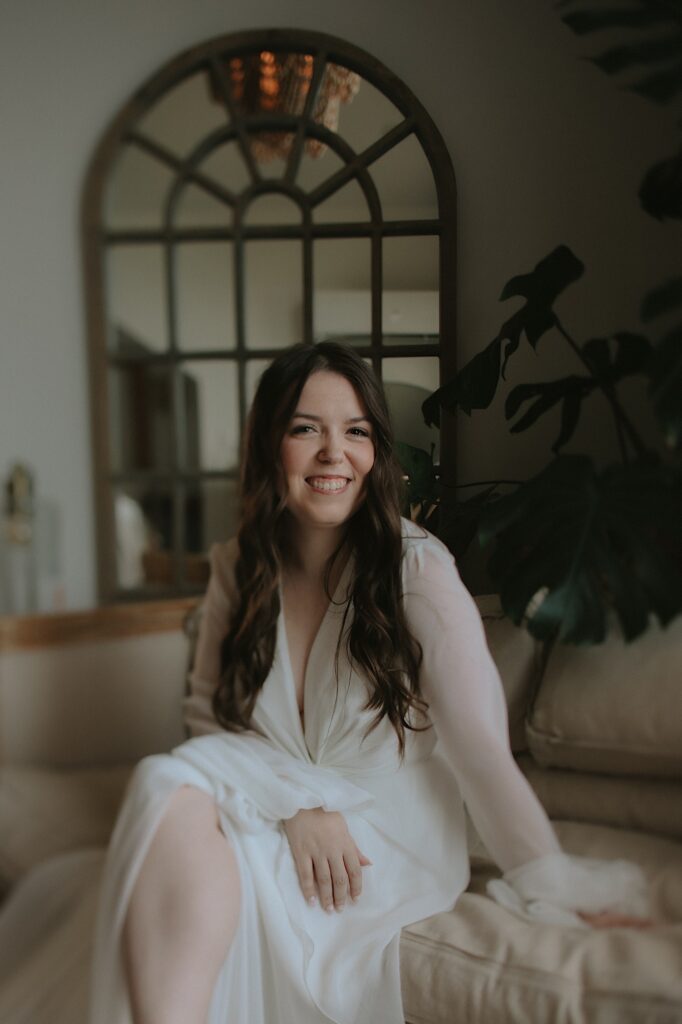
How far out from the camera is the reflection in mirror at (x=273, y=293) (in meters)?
0.74

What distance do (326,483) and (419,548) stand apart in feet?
0.34

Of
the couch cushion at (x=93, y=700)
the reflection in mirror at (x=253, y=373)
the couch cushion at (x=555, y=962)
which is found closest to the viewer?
the couch cushion at (x=555, y=962)

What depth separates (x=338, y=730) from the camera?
735 millimetres

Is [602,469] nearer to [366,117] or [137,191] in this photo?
[366,117]

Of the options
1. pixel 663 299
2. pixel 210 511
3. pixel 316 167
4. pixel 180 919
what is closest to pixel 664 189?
pixel 663 299

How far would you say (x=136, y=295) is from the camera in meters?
0.75

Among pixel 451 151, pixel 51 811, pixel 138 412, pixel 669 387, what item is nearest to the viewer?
pixel 669 387

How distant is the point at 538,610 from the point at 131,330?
47cm

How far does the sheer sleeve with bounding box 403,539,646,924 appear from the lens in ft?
2.15

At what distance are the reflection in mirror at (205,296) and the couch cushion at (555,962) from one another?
576mm

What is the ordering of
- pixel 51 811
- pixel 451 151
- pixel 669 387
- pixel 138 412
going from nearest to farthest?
pixel 669 387 → pixel 451 151 → pixel 138 412 → pixel 51 811

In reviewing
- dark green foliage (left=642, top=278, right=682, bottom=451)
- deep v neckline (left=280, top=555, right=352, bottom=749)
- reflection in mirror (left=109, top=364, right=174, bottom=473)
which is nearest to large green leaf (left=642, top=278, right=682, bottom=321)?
dark green foliage (left=642, top=278, right=682, bottom=451)

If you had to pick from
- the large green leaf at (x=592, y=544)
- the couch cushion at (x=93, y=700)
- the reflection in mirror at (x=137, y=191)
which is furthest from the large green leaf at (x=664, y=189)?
the couch cushion at (x=93, y=700)

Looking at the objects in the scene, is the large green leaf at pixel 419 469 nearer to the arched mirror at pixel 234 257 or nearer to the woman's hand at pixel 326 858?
the arched mirror at pixel 234 257
